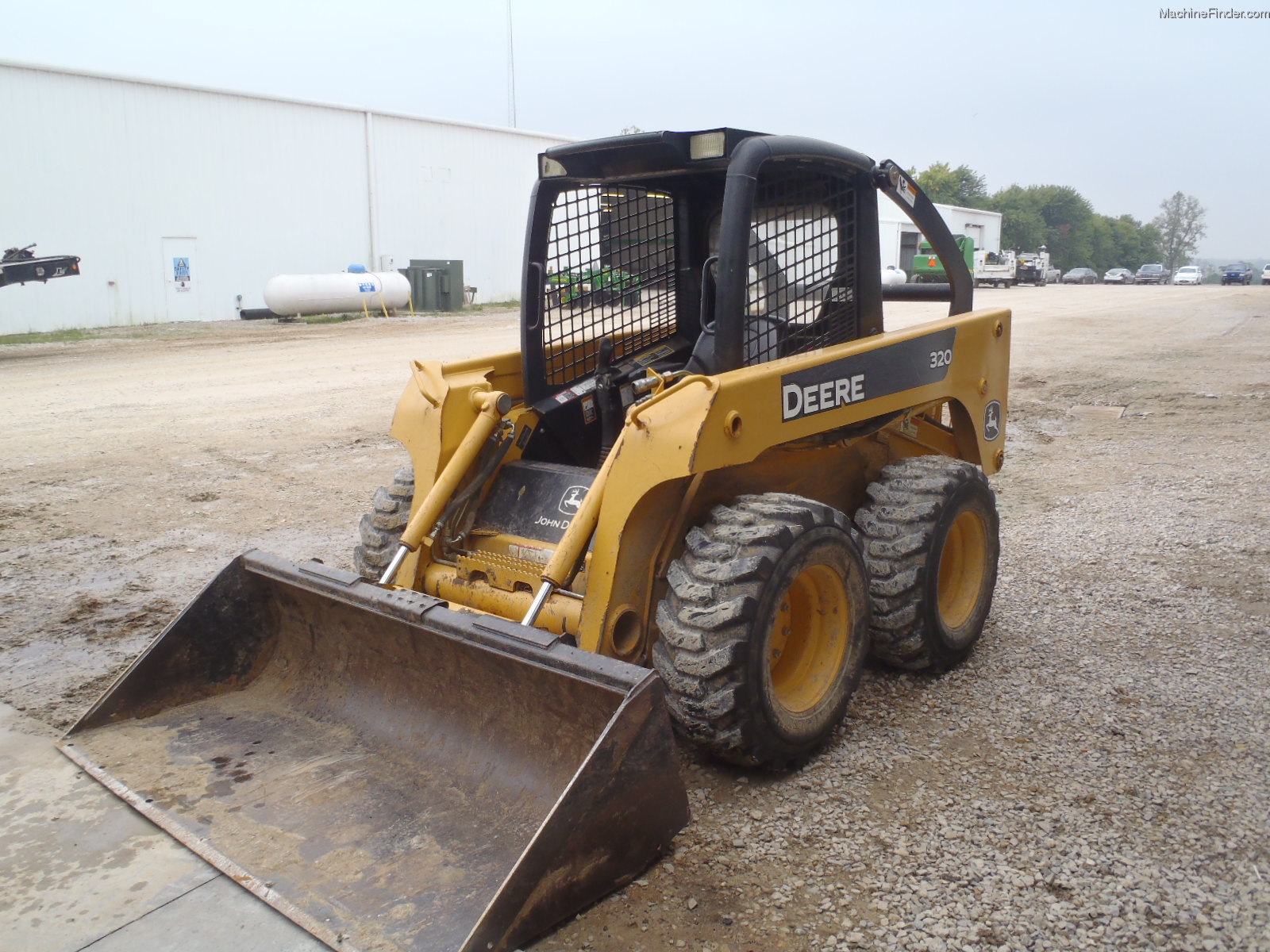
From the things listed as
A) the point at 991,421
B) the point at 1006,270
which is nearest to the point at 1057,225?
the point at 1006,270

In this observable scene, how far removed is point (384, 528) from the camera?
4.46 meters

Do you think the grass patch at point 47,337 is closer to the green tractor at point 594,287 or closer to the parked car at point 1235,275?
the green tractor at point 594,287

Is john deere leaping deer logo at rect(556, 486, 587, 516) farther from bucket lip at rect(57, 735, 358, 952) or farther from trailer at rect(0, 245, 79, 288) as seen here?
trailer at rect(0, 245, 79, 288)

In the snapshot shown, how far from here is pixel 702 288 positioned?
4.30 m

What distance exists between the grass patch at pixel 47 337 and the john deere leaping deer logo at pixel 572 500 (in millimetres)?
19100

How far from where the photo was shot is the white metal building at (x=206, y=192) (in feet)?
72.2

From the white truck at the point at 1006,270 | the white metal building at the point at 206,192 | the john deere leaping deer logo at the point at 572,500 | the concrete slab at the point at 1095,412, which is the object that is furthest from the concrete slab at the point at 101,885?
the white truck at the point at 1006,270

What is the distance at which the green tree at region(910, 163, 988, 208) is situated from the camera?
272 feet

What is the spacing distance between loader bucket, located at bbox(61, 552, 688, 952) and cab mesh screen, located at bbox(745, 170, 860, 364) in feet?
5.10

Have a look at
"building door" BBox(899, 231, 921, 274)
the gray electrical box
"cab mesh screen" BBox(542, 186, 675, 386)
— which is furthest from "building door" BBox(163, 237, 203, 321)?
"building door" BBox(899, 231, 921, 274)

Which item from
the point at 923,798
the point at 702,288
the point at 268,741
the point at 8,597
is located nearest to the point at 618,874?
the point at 923,798

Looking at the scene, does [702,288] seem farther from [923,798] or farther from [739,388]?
[923,798]

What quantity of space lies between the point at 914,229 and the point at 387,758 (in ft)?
184

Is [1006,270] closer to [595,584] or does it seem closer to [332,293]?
[332,293]
